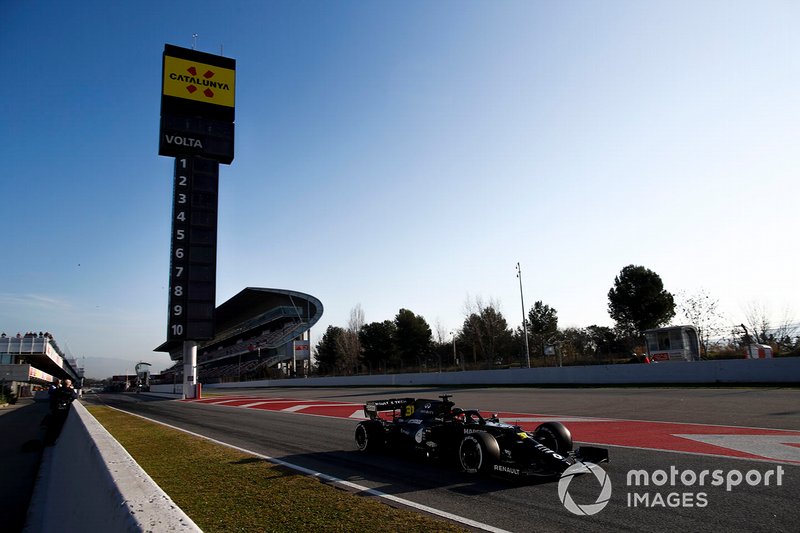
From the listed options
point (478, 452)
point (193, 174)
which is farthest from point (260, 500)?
point (193, 174)

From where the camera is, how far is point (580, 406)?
15219 mm

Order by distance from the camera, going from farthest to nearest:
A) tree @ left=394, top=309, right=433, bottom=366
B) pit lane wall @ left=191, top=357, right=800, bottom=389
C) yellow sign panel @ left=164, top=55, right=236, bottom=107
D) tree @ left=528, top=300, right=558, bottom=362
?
1. tree @ left=394, top=309, right=433, bottom=366
2. tree @ left=528, top=300, right=558, bottom=362
3. yellow sign panel @ left=164, top=55, right=236, bottom=107
4. pit lane wall @ left=191, top=357, right=800, bottom=389

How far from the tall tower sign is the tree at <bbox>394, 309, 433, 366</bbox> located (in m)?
40.2

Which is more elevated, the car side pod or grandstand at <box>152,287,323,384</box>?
grandstand at <box>152,287,323,384</box>

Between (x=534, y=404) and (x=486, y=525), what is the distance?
12443 mm

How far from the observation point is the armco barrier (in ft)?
8.86

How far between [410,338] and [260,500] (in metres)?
66.7

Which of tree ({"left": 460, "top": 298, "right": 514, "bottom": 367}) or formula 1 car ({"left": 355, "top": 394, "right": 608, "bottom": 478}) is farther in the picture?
tree ({"left": 460, "top": 298, "right": 514, "bottom": 367})

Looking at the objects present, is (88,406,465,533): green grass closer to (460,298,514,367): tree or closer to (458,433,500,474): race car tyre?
(458,433,500,474): race car tyre

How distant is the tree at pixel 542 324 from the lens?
5988 centimetres

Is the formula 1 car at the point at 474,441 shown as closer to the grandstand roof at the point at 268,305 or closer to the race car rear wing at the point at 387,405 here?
the race car rear wing at the point at 387,405

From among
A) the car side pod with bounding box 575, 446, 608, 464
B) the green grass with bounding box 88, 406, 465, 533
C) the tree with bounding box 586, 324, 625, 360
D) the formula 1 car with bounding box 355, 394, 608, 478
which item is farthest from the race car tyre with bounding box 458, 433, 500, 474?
the tree with bounding box 586, 324, 625, 360

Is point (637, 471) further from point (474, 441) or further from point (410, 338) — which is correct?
point (410, 338)

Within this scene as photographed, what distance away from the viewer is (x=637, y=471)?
6.66 meters
